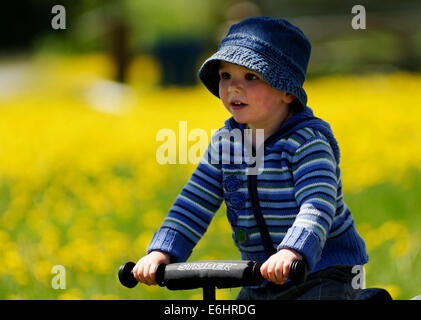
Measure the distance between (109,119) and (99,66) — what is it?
28.2ft

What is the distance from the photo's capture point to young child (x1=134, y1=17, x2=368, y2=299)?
2.53m

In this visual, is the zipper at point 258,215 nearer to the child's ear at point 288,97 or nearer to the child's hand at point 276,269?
the child's ear at point 288,97

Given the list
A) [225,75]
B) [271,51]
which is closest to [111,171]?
[225,75]

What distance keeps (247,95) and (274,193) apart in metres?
0.34

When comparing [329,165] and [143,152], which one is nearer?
[329,165]

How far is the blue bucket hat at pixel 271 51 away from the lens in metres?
2.53

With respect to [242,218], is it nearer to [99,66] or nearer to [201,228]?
[201,228]

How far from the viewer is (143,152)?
7707 millimetres

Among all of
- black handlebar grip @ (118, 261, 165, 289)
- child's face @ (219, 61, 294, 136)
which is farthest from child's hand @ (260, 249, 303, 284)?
child's face @ (219, 61, 294, 136)

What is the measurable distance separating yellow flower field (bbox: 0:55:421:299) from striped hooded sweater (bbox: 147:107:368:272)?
4.07 ft

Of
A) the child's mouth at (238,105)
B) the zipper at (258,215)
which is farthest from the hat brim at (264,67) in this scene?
the zipper at (258,215)

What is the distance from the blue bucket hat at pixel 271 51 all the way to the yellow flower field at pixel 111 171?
5.49ft

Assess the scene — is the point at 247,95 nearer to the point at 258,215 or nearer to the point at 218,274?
the point at 258,215
